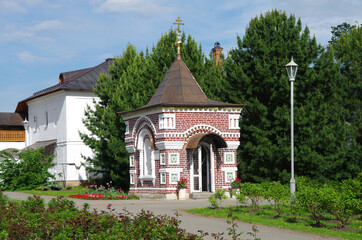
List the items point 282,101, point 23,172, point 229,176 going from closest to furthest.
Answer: point 229,176 → point 282,101 → point 23,172

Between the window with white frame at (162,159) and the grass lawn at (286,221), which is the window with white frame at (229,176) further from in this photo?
the grass lawn at (286,221)

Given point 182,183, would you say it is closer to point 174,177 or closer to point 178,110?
point 174,177

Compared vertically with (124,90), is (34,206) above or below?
below

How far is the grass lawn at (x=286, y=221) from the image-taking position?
42.7ft

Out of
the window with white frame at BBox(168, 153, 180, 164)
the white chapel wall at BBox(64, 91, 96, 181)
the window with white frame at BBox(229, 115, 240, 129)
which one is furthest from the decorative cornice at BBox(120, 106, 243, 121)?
the white chapel wall at BBox(64, 91, 96, 181)

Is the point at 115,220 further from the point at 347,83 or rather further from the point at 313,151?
the point at 347,83

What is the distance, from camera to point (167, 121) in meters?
24.5

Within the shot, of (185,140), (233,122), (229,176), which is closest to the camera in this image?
(185,140)

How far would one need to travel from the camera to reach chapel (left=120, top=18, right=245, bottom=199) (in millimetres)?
24594

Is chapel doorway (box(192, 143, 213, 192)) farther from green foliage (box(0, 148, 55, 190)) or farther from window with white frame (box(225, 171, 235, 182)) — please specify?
green foliage (box(0, 148, 55, 190))

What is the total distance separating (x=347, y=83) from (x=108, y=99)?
14.3 m

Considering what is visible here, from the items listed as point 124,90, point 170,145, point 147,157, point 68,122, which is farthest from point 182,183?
point 68,122

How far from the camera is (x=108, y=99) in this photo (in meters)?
33.4

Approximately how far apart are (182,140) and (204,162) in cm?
212
